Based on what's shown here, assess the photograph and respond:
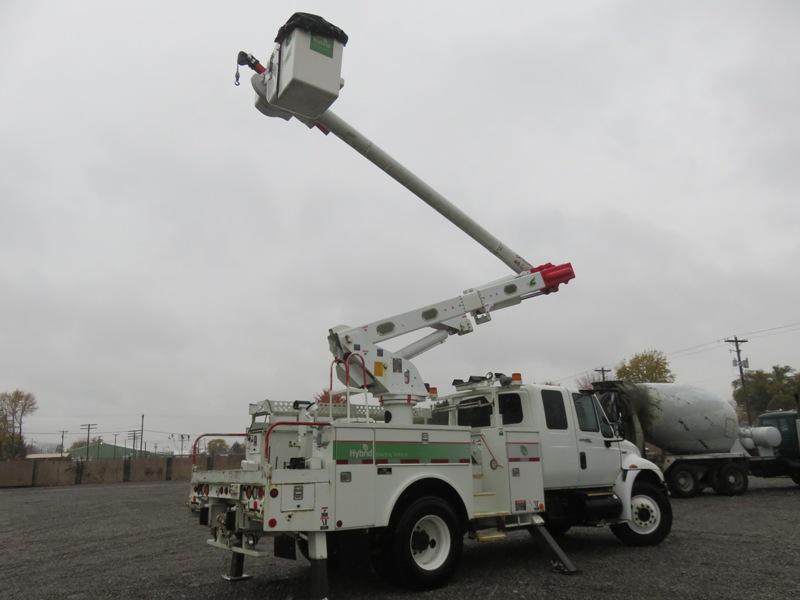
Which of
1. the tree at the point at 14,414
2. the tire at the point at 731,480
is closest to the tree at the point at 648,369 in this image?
the tire at the point at 731,480

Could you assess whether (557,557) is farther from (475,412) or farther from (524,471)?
(475,412)

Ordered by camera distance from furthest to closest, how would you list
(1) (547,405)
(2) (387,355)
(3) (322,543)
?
1. (1) (547,405)
2. (2) (387,355)
3. (3) (322,543)

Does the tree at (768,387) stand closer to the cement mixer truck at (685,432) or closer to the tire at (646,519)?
the cement mixer truck at (685,432)

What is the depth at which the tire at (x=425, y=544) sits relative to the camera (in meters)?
6.73

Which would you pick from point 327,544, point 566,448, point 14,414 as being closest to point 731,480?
point 566,448

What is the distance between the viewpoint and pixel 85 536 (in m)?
12.8

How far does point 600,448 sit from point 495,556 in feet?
7.79

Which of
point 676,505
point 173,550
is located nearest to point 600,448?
point 173,550

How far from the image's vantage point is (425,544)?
23.2ft

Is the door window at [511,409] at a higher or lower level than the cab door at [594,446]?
higher

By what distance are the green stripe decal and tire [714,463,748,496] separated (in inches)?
→ 610

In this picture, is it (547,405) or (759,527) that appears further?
(759,527)

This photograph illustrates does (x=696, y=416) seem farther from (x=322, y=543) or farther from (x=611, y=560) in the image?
(x=322, y=543)

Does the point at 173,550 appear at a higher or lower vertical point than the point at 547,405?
lower
